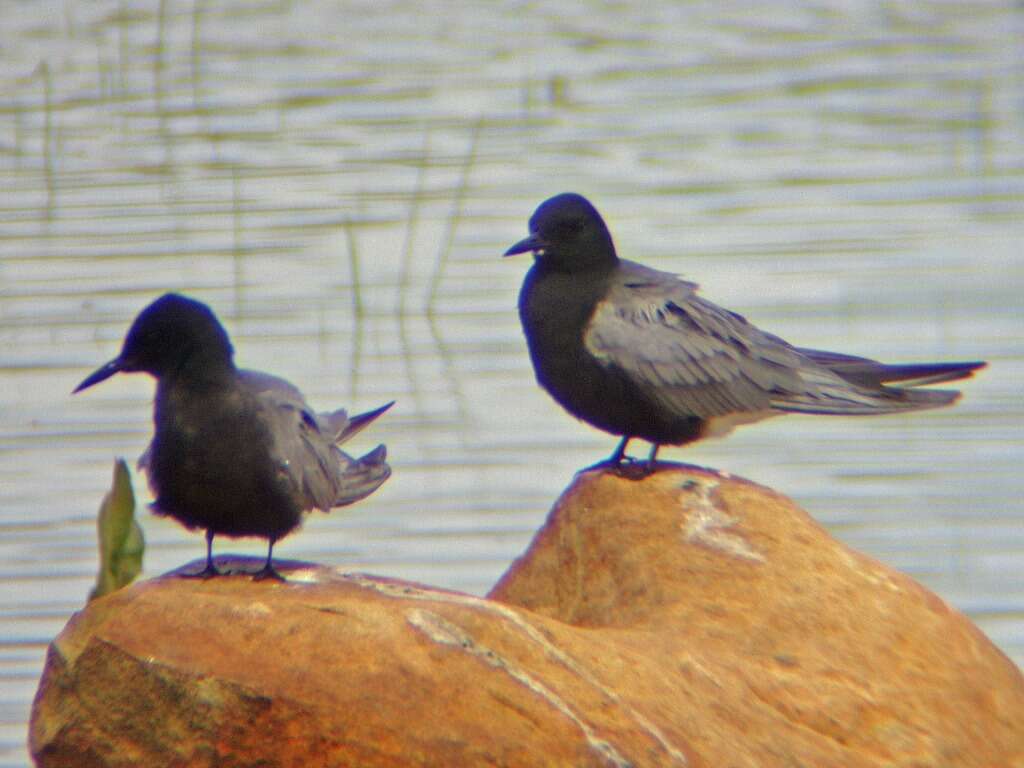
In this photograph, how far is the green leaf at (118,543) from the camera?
7.23m

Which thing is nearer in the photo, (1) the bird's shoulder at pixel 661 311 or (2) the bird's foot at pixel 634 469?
(2) the bird's foot at pixel 634 469

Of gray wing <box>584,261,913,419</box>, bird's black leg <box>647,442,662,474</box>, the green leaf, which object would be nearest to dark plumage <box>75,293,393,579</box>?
the green leaf

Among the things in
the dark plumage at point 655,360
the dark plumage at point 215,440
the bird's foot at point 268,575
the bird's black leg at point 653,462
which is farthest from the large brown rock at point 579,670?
the dark plumage at point 655,360

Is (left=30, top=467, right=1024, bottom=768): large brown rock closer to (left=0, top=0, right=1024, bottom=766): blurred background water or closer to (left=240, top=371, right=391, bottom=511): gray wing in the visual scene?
(left=240, top=371, right=391, bottom=511): gray wing

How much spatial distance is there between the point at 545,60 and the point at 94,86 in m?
3.52

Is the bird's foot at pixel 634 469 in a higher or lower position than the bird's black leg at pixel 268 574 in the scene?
higher

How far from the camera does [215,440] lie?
6.04 m

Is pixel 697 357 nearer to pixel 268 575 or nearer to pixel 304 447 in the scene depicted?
pixel 304 447

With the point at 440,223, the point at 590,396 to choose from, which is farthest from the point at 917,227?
the point at 590,396

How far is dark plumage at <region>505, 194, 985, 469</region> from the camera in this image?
7.05 meters

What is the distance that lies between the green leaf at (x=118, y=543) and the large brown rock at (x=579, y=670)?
1362mm

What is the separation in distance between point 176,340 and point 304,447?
1.55 feet

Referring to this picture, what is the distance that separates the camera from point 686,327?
7.34m

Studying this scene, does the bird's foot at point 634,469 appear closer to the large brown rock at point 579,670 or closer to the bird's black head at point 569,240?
the large brown rock at point 579,670
